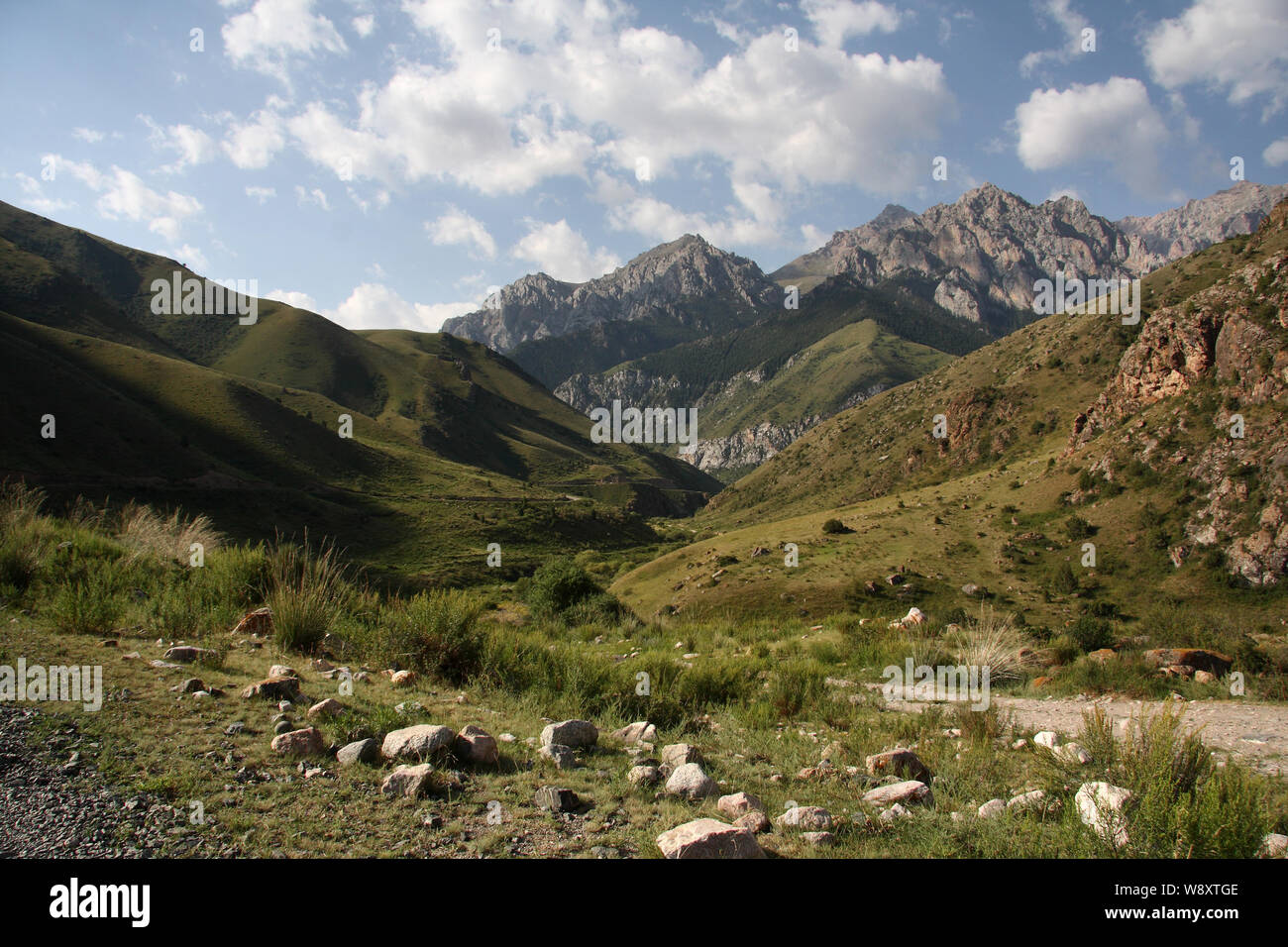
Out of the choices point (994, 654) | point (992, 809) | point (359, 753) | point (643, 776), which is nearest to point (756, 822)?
point (643, 776)

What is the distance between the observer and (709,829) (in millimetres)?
3793

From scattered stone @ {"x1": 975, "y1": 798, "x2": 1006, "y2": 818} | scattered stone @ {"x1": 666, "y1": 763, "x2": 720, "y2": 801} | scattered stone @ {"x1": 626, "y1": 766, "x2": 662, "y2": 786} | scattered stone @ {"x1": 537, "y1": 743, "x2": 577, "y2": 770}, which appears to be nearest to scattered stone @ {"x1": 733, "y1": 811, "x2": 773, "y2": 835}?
scattered stone @ {"x1": 666, "y1": 763, "x2": 720, "y2": 801}

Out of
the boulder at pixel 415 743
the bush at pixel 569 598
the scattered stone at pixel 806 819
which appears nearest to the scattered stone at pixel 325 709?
the boulder at pixel 415 743

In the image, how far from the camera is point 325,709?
19.3 ft

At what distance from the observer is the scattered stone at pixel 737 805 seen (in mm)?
4711

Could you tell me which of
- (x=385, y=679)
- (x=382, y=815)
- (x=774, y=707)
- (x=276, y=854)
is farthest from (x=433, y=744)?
(x=774, y=707)

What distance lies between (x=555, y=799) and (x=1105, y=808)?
390cm

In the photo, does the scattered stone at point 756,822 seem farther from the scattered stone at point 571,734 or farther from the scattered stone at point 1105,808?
the scattered stone at point 1105,808

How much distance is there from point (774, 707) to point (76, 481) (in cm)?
6111

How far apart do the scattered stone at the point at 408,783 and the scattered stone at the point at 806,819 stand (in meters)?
2.63

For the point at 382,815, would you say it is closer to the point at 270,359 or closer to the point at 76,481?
the point at 76,481

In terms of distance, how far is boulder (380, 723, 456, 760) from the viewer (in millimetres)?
5105

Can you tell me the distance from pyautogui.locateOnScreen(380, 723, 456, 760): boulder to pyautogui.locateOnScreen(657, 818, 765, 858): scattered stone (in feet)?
7.40

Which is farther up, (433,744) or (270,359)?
(270,359)
